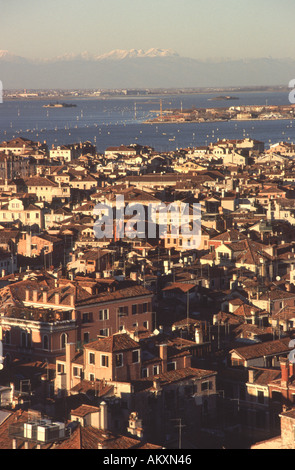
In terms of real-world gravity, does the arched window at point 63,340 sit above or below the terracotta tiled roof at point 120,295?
below

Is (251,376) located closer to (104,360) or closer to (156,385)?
(156,385)

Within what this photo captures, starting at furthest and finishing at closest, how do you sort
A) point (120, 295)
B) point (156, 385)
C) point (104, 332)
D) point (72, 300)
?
point (120, 295), point (104, 332), point (72, 300), point (156, 385)

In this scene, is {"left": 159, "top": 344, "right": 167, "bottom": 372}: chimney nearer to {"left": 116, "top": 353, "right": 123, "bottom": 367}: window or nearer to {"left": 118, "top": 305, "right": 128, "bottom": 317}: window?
{"left": 116, "top": 353, "right": 123, "bottom": 367}: window

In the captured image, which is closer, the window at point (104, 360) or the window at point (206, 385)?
the window at point (104, 360)

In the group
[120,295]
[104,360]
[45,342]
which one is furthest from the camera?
[120,295]

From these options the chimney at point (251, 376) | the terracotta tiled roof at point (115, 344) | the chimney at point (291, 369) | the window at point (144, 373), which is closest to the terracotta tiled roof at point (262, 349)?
the chimney at point (251, 376)

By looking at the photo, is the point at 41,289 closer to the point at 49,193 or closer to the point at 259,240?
the point at 259,240

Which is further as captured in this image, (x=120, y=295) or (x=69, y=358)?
(x=120, y=295)

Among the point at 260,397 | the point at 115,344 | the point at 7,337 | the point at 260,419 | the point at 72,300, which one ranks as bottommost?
the point at 260,419

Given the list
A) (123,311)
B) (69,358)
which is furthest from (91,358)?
(123,311)

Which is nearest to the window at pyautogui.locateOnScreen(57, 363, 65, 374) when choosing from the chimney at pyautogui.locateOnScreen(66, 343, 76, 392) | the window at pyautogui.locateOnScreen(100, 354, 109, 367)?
the chimney at pyautogui.locateOnScreen(66, 343, 76, 392)

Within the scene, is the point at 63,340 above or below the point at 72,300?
below

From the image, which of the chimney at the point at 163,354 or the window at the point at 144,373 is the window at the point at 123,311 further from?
the window at the point at 144,373
